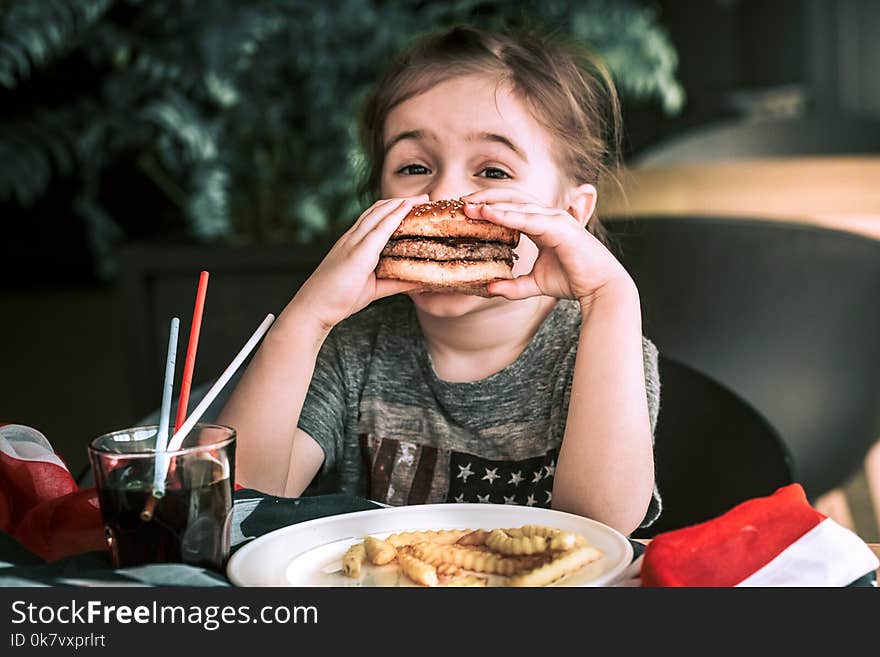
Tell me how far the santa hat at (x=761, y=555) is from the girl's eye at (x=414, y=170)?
771 millimetres

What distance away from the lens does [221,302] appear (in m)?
2.94

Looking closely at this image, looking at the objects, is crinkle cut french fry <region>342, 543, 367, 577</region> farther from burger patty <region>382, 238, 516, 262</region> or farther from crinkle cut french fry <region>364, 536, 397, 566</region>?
burger patty <region>382, 238, 516, 262</region>

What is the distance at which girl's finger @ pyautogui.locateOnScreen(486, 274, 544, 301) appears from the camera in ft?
3.75

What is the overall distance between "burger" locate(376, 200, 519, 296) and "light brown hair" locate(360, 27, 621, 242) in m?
0.31

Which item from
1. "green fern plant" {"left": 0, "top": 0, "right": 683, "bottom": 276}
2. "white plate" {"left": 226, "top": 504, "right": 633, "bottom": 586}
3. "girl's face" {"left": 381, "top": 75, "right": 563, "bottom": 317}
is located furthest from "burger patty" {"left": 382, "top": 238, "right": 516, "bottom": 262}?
"green fern plant" {"left": 0, "top": 0, "right": 683, "bottom": 276}

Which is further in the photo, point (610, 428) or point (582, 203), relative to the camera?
point (582, 203)

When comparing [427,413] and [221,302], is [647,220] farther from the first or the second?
[221,302]

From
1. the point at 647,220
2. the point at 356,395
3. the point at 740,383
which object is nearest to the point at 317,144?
the point at 647,220

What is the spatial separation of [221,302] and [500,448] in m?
1.75

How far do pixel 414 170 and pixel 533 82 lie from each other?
0.22 metres

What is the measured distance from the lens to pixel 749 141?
16.5 feet

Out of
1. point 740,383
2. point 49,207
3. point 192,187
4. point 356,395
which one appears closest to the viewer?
point 356,395

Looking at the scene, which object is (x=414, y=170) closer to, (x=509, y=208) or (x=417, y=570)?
(x=509, y=208)

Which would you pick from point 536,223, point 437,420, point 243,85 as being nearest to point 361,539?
point 536,223
